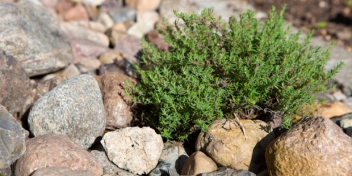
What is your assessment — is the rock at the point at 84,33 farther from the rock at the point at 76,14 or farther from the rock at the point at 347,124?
the rock at the point at 347,124

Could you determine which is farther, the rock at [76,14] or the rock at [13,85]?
the rock at [76,14]

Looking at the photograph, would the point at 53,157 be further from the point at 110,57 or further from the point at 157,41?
the point at 157,41

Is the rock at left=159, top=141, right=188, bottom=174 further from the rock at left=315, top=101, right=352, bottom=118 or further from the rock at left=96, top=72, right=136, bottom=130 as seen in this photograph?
the rock at left=315, top=101, right=352, bottom=118

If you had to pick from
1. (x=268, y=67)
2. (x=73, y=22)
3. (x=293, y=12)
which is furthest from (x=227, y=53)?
(x=293, y=12)

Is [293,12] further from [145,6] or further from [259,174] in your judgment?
[259,174]

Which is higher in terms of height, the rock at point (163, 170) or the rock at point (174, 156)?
the rock at point (174, 156)

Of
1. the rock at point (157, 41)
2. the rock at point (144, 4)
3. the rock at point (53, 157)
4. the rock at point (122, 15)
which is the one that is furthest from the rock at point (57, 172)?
the rock at point (144, 4)
